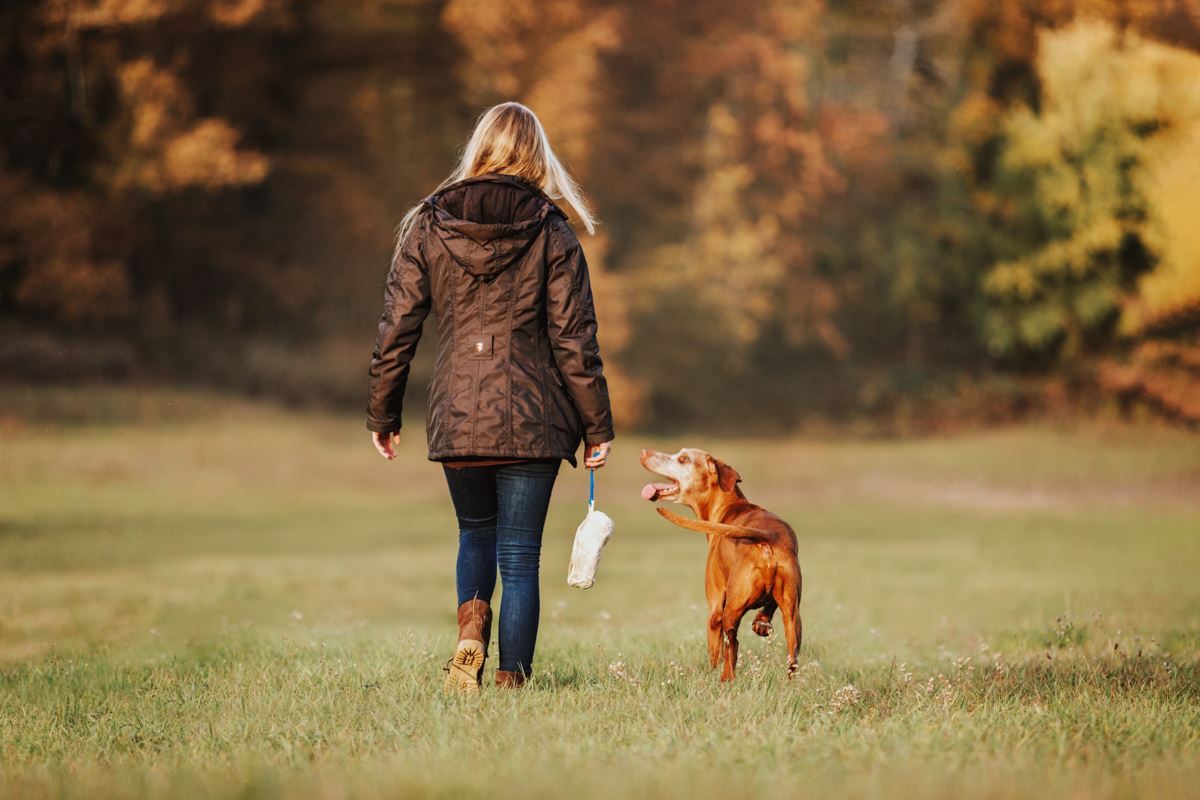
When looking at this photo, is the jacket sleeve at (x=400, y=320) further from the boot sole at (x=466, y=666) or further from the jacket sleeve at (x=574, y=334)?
the boot sole at (x=466, y=666)

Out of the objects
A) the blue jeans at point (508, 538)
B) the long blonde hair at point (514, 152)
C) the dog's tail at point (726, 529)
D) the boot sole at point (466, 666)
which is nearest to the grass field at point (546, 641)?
the boot sole at point (466, 666)

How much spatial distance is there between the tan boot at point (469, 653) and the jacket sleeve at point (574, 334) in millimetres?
833

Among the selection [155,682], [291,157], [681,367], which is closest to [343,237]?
[291,157]

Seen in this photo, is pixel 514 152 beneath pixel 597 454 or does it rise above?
above

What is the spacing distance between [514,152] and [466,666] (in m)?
2.05

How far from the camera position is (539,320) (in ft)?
18.0

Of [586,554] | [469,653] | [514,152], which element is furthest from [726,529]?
[514,152]

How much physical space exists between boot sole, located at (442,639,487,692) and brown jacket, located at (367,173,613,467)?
76cm

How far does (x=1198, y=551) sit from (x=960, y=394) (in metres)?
18.9

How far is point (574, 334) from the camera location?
5406 millimetres

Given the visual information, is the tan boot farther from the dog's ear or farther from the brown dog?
the dog's ear

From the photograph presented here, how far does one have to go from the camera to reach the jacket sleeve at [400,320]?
5527 millimetres

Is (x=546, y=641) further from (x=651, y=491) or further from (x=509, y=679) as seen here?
(x=651, y=491)

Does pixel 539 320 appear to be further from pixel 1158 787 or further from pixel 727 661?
pixel 1158 787
